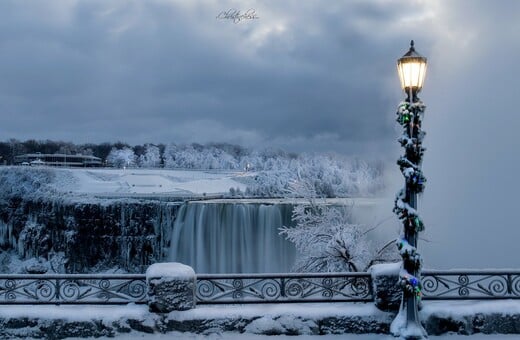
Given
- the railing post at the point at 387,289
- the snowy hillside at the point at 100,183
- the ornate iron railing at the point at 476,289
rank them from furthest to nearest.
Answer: the snowy hillside at the point at 100,183 → the ornate iron railing at the point at 476,289 → the railing post at the point at 387,289

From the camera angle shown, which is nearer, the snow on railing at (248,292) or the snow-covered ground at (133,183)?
the snow on railing at (248,292)

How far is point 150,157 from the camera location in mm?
136000

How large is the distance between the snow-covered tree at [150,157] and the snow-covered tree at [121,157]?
7.72ft

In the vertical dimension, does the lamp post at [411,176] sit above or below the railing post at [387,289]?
above

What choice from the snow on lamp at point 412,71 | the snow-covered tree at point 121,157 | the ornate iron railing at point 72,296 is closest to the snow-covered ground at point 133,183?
the ornate iron railing at point 72,296

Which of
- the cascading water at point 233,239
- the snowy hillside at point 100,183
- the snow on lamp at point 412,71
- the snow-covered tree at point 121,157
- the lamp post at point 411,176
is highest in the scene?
the snow-covered tree at point 121,157

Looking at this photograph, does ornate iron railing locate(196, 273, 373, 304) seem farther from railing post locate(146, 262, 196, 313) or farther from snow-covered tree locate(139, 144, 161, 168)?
snow-covered tree locate(139, 144, 161, 168)

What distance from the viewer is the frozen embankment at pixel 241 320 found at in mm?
7934

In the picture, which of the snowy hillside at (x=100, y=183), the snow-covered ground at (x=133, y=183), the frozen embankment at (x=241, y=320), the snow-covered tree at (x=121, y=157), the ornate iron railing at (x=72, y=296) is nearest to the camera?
the frozen embankment at (x=241, y=320)

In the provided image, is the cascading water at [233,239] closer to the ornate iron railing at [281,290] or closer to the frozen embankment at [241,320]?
the ornate iron railing at [281,290]

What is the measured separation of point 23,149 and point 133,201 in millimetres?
100057

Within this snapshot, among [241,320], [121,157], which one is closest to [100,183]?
[241,320]

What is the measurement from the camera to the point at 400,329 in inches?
285

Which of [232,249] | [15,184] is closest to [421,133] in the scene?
[232,249]
